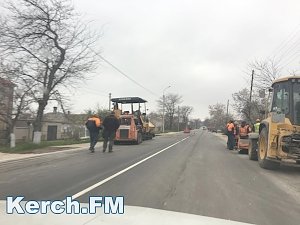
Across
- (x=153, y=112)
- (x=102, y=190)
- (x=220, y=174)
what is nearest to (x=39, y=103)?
(x=220, y=174)

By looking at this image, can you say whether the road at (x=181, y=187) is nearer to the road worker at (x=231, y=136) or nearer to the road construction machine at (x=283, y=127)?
the road construction machine at (x=283, y=127)

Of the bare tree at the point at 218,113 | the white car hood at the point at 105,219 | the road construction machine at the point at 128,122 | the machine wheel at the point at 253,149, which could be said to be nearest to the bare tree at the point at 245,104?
the road construction machine at the point at 128,122

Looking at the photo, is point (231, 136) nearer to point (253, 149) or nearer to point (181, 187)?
point (253, 149)

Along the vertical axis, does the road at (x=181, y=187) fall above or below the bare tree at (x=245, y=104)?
below

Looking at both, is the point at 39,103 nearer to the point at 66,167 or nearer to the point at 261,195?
the point at 66,167

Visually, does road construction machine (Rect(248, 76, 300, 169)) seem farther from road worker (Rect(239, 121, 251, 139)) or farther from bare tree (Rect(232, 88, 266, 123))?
bare tree (Rect(232, 88, 266, 123))

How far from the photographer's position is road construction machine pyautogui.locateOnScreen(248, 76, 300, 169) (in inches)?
521

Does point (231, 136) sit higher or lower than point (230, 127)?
lower

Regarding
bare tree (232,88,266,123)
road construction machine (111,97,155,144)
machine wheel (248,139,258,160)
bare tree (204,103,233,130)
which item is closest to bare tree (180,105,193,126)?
bare tree (204,103,233,130)

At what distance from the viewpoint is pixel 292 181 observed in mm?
11586

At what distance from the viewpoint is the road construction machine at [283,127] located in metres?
13.2

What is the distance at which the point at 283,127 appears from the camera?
1355cm

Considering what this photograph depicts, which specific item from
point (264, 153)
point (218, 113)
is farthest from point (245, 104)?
point (218, 113)

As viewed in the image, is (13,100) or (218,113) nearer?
(13,100)
